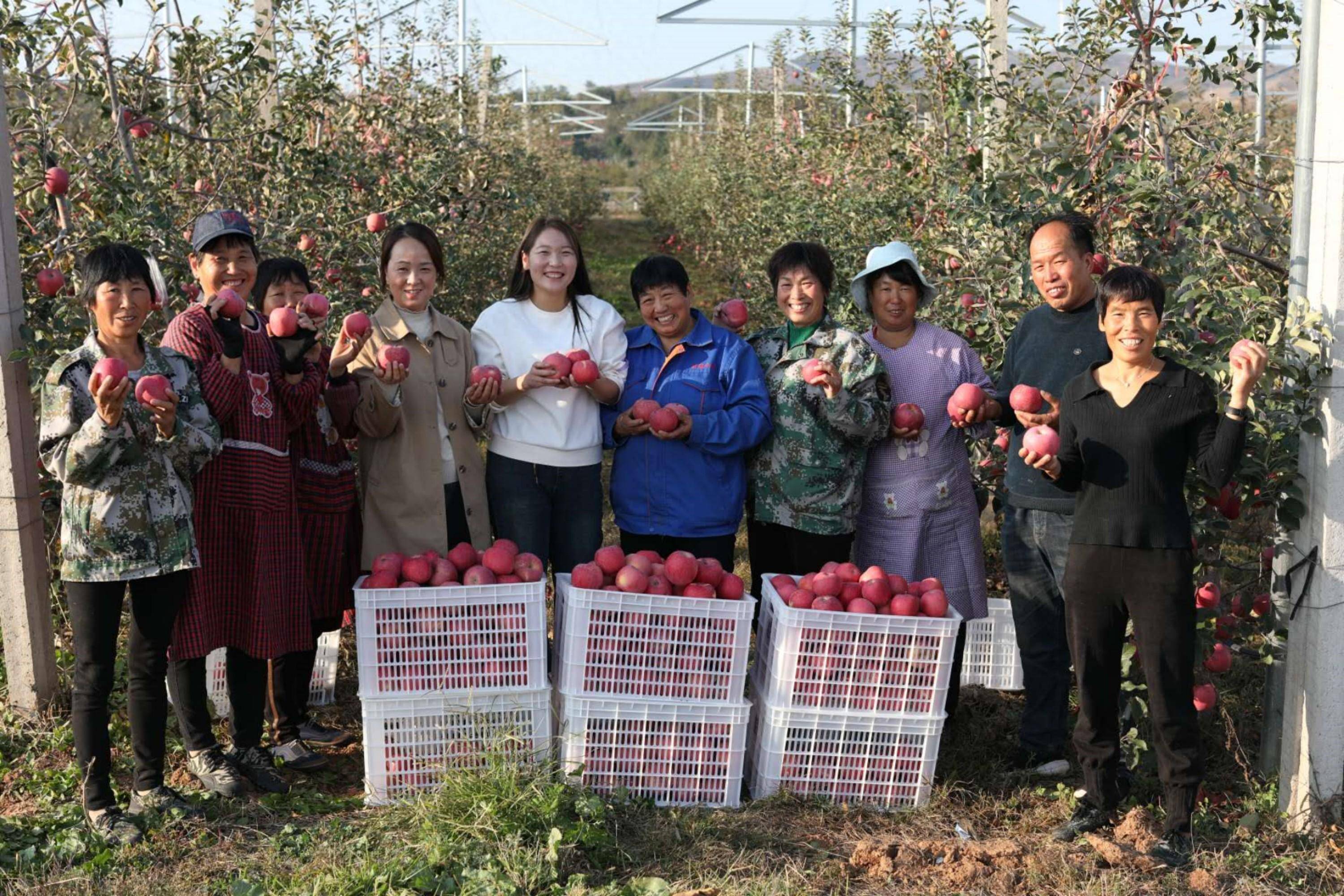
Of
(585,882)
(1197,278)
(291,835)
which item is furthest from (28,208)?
(1197,278)

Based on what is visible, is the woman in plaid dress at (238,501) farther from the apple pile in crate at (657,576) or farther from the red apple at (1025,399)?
the red apple at (1025,399)

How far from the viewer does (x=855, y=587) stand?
3.68m

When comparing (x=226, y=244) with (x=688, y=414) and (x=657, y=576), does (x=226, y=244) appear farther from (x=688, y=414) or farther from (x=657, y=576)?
(x=657, y=576)

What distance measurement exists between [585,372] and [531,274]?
1.40 ft

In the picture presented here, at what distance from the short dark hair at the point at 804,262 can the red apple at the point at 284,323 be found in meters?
1.41

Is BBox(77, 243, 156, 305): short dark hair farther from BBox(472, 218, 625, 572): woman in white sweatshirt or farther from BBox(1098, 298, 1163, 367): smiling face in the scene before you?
BBox(1098, 298, 1163, 367): smiling face

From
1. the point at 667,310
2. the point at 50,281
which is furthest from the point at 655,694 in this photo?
the point at 50,281

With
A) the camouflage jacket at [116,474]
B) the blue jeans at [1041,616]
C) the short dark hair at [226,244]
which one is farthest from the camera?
the blue jeans at [1041,616]

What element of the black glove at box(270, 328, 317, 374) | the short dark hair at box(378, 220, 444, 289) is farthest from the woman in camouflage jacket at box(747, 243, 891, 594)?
the black glove at box(270, 328, 317, 374)

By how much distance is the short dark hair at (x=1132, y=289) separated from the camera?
3.23m

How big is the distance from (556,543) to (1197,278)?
2031 mm

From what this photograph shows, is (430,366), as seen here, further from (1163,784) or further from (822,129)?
(822,129)

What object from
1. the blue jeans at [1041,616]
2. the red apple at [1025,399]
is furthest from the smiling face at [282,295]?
the blue jeans at [1041,616]

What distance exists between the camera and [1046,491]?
12.2 ft
